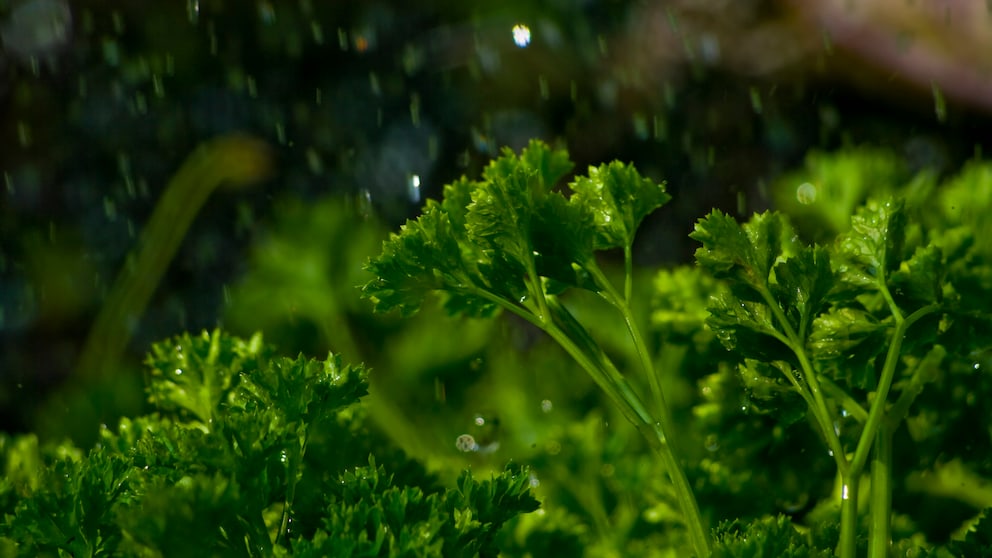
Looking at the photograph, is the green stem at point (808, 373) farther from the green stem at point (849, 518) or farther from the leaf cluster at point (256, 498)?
the leaf cluster at point (256, 498)

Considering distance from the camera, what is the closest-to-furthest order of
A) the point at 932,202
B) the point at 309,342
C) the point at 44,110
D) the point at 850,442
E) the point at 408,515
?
the point at 408,515
the point at 850,442
the point at 932,202
the point at 309,342
the point at 44,110

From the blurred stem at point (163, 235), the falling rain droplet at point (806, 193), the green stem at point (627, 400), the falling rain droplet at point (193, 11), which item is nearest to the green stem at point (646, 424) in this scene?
the green stem at point (627, 400)

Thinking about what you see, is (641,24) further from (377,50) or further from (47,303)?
(47,303)

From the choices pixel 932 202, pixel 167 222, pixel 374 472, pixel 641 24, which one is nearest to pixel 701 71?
pixel 641 24

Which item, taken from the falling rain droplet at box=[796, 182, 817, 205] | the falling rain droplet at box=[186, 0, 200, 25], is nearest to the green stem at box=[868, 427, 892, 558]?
the falling rain droplet at box=[796, 182, 817, 205]

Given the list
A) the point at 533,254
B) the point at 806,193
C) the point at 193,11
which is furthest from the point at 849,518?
the point at 193,11

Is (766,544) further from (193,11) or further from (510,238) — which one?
(193,11)
